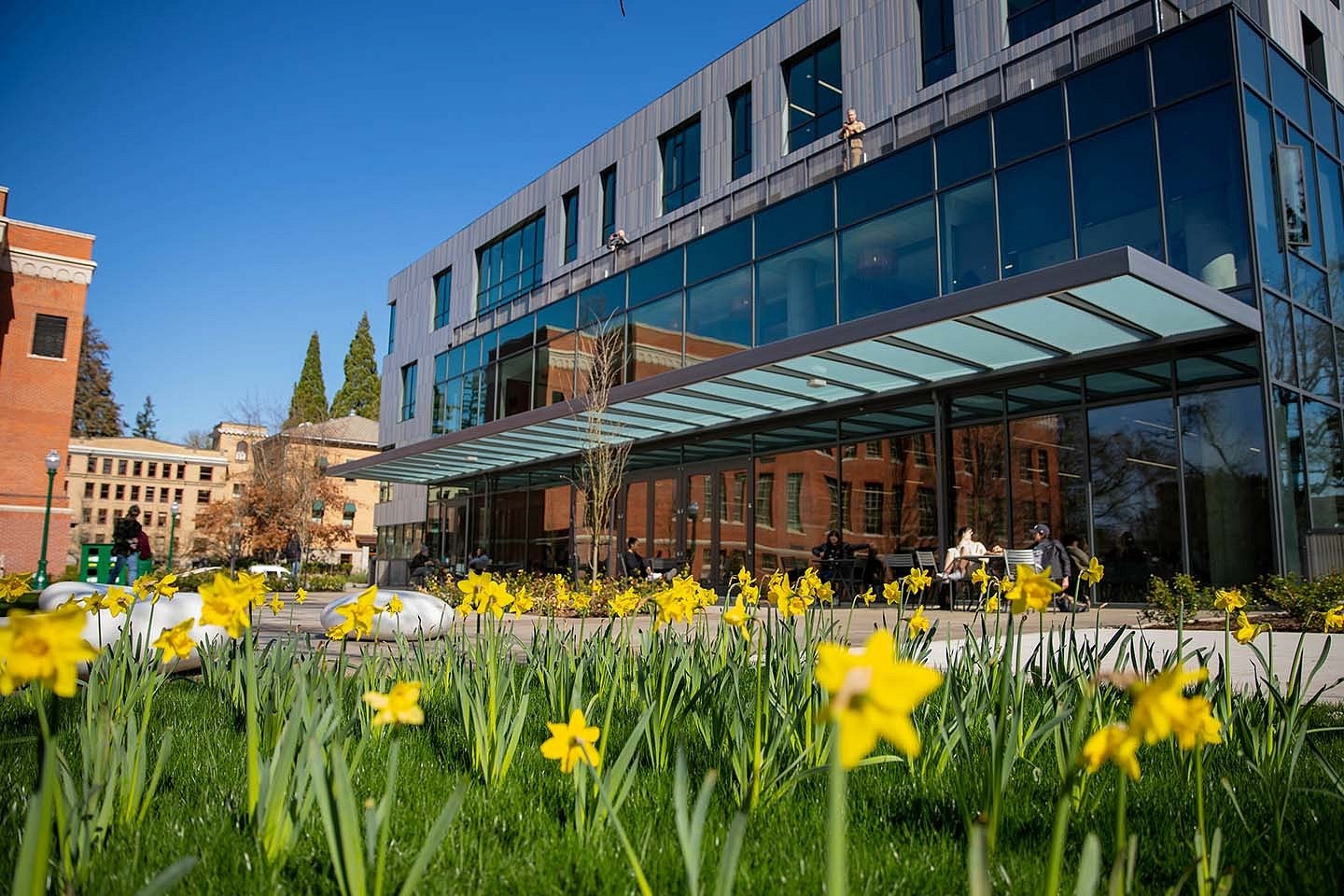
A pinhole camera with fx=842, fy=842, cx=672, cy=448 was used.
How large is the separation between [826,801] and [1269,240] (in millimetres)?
12281

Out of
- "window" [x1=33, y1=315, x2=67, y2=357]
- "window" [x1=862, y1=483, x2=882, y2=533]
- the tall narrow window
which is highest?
"window" [x1=33, y1=315, x2=67, y2=357]

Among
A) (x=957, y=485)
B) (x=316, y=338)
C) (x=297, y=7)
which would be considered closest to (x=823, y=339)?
(x=957, y=485)

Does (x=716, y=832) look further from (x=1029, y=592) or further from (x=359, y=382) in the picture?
(x=359, y=382)

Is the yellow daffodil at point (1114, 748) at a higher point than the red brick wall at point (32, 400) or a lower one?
lower

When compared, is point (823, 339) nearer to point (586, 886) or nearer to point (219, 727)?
point (219, 727)

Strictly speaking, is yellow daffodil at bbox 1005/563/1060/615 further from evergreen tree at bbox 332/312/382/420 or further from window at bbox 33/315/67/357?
evergreen tree at bbox 332/312/382/420

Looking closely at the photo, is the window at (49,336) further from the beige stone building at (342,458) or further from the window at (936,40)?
the window at (936,40)

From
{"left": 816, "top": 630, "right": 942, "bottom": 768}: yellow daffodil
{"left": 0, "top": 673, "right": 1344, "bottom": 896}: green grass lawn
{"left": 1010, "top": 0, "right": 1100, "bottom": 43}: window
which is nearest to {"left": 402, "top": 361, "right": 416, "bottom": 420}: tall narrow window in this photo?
{"left": 1010, "top": 0, "right": 1100, "bottom": 43}: window

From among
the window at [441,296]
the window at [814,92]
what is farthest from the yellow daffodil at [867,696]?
the window at [441,296]

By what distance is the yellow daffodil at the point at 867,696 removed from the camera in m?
0.67

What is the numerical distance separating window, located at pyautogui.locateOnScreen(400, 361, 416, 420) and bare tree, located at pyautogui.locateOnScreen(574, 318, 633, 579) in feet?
43.2

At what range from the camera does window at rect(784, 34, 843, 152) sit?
18.8 m

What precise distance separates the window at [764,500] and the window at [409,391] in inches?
751

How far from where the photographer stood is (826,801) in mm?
2629
